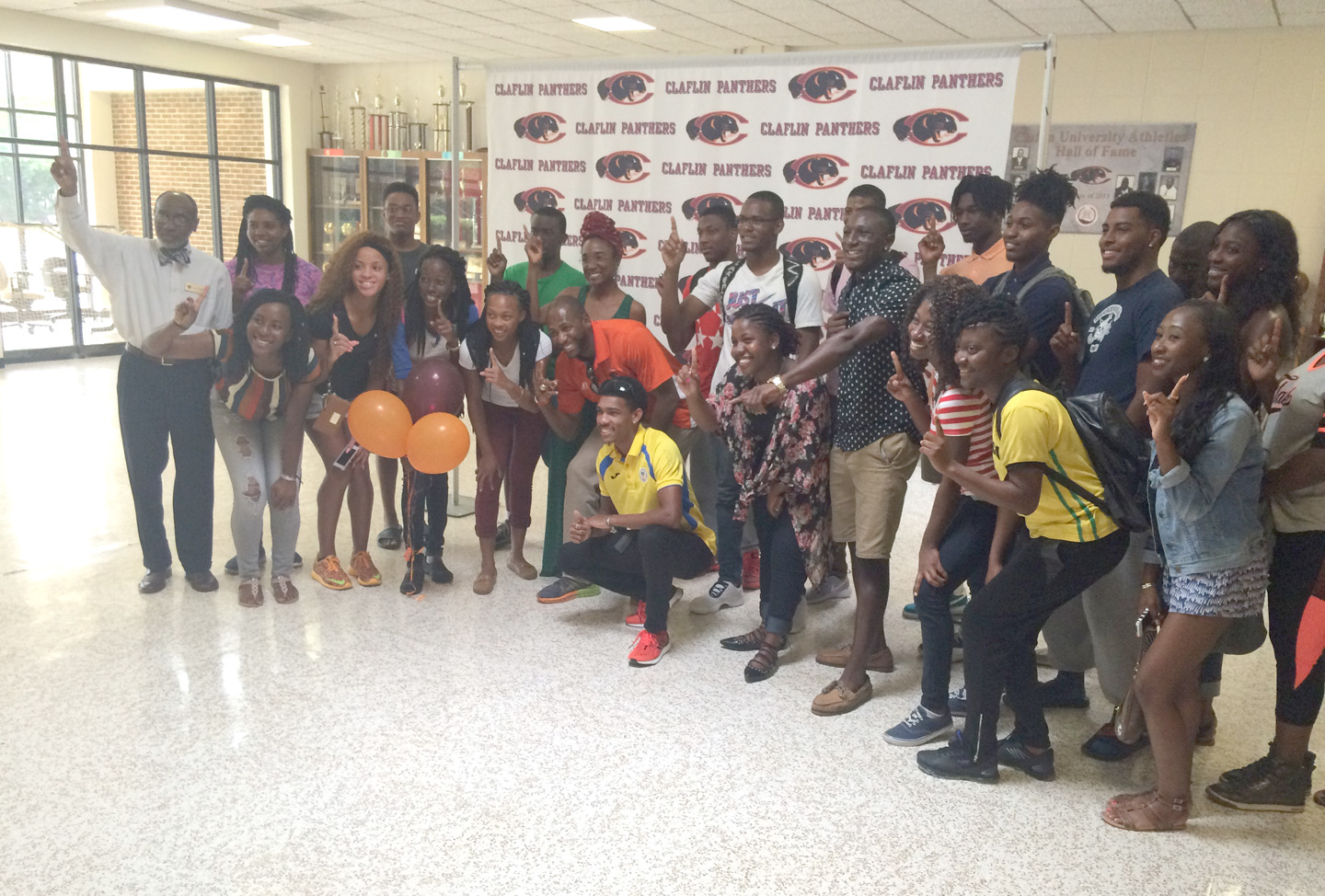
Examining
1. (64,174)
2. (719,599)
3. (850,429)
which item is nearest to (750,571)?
(719,599)

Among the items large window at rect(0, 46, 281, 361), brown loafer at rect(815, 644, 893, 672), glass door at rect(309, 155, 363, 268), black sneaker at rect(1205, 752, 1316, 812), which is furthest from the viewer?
glass door at rect(309, 155, 363, 268)

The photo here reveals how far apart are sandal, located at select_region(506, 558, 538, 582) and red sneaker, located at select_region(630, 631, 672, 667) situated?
815mm

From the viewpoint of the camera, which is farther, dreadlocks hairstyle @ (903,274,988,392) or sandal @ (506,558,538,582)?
sandal @ (506,558,538,582)

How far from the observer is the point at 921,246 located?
3.92 m

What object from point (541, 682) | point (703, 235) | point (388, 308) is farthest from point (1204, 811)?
point (388, 308)

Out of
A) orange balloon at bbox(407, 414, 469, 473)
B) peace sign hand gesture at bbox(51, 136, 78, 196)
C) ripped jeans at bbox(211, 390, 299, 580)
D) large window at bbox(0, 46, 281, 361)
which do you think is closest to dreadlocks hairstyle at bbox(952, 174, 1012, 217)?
orange balloon at bbox(407, 414, 469, 473)

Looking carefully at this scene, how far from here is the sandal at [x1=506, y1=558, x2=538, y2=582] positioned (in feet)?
13.4

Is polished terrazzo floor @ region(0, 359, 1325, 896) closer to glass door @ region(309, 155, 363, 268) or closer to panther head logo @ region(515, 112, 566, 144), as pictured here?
panther head logo @ region(515, 112, 566, 144)

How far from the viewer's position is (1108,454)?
2.31 metres

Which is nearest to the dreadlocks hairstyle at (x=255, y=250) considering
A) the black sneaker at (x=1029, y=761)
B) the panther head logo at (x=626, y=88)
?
the panther head logo at (x=626, y=88)

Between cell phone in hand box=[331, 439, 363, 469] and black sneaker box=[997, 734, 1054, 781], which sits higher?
cell phone in hand box=[331, 439, 363, 469]

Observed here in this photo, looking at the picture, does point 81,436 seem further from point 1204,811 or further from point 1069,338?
point 1204,811

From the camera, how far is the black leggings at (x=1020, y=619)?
2.37 m

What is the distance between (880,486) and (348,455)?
2092 mm
